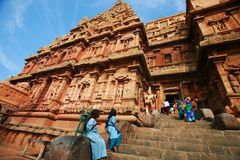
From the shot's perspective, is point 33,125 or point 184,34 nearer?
point 33,125

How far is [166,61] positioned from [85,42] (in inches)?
430

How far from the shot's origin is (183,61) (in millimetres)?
14250

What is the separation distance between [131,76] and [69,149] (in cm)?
818

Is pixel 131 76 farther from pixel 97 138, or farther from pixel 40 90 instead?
pixel 40 90

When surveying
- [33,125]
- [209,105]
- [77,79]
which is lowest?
[33,125]

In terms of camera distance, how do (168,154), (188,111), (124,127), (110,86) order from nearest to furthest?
1. (168,154)
2. (124,127)
3. (188,111)
4. (110,86)

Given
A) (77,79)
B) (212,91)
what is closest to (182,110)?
(212,91)

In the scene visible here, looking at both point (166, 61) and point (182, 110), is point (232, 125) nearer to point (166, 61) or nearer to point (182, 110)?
point (182, 110)

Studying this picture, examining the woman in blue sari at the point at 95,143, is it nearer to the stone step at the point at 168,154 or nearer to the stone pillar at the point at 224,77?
the stone step at the point at 168,154

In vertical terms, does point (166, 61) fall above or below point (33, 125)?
above

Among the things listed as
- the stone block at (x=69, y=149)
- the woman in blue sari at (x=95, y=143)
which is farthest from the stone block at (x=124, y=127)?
the stone block at (x=69, y=149)

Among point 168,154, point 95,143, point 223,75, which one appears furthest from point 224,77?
point 95,143

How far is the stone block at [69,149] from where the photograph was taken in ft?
8.92

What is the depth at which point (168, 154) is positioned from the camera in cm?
379
